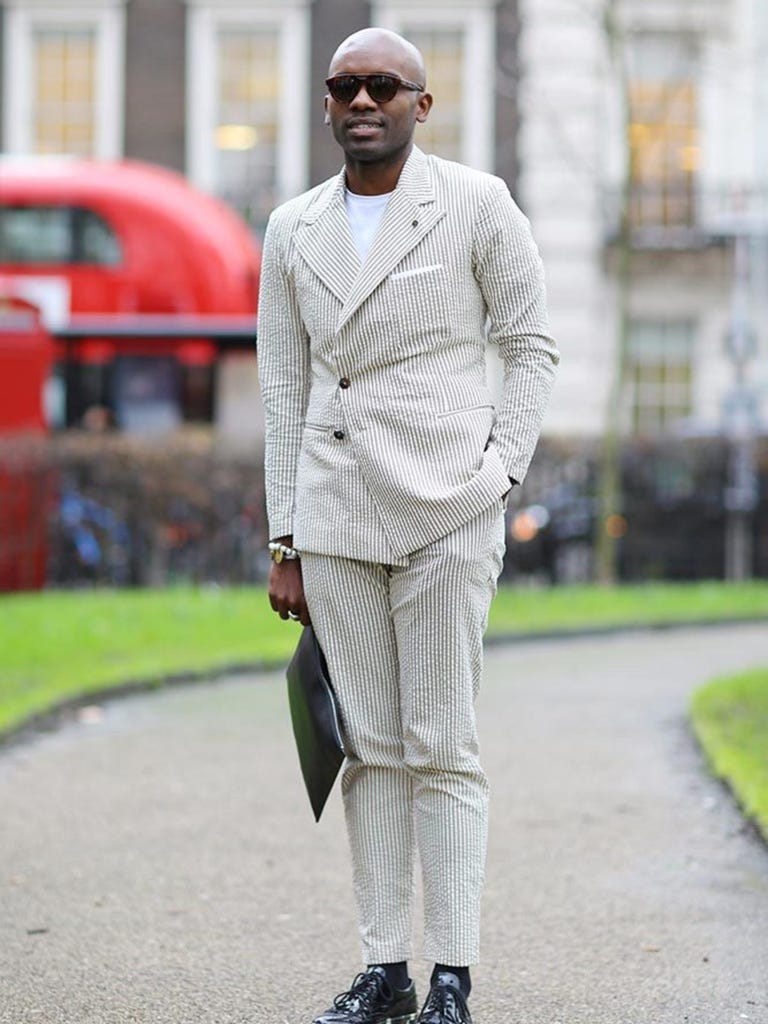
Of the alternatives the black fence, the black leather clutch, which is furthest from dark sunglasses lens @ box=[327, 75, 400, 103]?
the black fence

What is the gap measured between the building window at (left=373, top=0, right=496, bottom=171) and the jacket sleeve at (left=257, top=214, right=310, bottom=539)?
23401 millimetres

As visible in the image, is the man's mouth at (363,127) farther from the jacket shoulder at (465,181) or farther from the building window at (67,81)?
the building window at (67,81)

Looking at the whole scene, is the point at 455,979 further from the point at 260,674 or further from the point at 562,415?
the point at 562,415

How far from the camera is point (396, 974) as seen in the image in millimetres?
4375

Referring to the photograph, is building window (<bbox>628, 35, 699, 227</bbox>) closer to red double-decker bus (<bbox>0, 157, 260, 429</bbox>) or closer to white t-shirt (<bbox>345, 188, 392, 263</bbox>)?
red double-decker bus (<bbox>0, 157, 260, 429</bbox>)

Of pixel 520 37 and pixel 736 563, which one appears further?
pixel 520 37

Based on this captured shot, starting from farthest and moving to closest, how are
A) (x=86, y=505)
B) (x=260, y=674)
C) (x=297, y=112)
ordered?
(x=297, y=112)
(x=86, y=505)
(x=260, y=674)

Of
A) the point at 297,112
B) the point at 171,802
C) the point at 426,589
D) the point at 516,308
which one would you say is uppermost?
the point at 297,112

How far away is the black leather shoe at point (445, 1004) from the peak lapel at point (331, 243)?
4.54 feet

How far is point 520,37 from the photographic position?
26859mm

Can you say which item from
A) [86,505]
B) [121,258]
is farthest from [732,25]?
[86,505]

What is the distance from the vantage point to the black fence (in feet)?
51.9

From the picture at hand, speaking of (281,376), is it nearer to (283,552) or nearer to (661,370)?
(283,552)

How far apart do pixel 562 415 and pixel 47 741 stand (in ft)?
58.7
